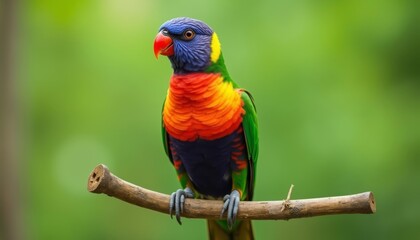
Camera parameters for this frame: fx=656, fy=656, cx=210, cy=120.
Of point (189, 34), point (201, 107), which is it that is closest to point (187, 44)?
point (189, 34)

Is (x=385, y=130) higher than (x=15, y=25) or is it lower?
lower

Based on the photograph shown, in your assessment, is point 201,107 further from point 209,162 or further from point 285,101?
point 285,101

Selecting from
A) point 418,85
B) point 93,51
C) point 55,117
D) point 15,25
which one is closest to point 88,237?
point 55,117

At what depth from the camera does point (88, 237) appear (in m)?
6.38

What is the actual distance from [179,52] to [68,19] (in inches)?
92.7

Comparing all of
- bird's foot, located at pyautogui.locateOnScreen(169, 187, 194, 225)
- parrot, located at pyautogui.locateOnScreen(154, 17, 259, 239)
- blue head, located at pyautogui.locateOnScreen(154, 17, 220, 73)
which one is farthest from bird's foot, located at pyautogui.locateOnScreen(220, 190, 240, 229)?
blue head, located at pyautogui.locateOnScreen(154, 17, 220, 73)

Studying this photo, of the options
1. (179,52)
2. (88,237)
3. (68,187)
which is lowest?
(88,237)

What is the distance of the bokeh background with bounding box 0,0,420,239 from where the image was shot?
17.2 feet

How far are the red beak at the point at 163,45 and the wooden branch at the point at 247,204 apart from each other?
2.33 feet

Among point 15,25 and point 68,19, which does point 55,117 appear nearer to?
point 68,19

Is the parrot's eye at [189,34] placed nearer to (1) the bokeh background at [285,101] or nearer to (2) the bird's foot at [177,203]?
(2) the bird's foot at [177,203]

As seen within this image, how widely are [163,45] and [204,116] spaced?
0.42 metres

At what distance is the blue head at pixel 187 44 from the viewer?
3.35 metres

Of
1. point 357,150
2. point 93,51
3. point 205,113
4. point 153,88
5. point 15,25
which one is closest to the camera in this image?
point 205,113
